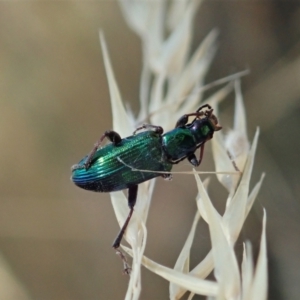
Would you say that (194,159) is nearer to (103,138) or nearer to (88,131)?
(103,138)

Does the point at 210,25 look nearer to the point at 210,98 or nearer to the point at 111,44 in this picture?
the point at 111,44

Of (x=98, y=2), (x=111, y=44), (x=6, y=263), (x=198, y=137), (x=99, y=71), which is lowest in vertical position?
(x=6, y=263)

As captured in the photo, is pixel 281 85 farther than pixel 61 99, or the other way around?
pixel 61 99

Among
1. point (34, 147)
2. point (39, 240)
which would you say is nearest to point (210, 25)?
point (34, 147)

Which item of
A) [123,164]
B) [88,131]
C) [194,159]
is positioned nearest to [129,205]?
[123,164]

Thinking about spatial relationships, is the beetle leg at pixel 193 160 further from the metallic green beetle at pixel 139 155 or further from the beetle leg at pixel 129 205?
the beetle leg at pixel 129 205

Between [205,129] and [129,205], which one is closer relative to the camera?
[129,205]

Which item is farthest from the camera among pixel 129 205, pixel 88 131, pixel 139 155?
pixel 88 131
